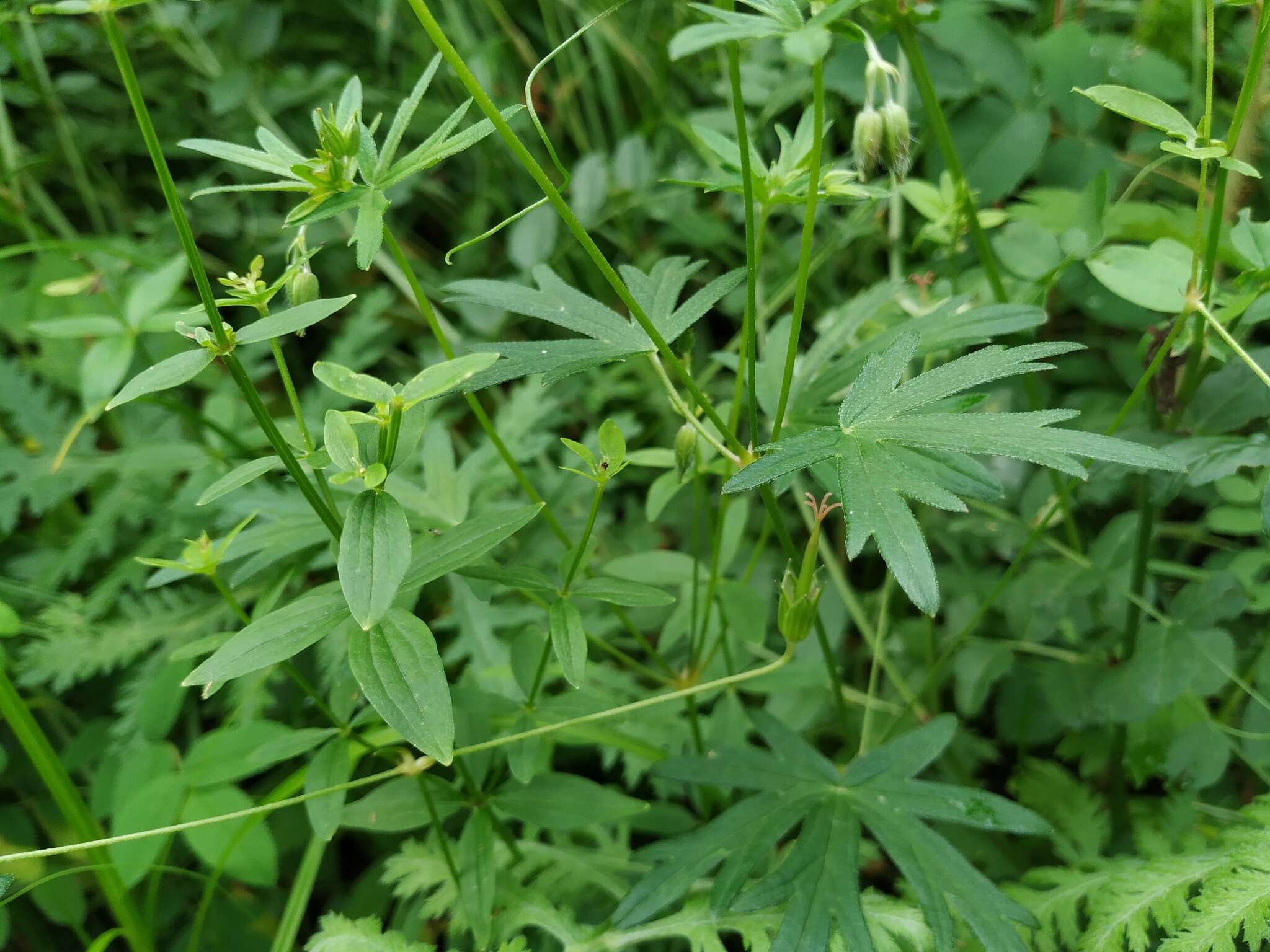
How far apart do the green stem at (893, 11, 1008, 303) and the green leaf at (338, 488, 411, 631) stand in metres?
0.70

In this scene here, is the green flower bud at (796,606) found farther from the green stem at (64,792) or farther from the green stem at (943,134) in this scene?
the green stem at (64,792)

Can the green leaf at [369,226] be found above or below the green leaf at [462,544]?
above

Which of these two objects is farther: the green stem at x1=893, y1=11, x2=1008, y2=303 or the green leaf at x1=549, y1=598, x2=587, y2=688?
the green stem at x1=893, y1=11, x2=1008, y2=303

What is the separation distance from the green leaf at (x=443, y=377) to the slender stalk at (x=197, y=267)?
0.14m

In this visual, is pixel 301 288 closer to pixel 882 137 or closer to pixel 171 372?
pixel 171 372

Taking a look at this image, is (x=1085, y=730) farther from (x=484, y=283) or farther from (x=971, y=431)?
(x=484, y=283)

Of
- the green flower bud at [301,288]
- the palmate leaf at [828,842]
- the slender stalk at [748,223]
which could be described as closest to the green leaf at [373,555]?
the green flower bud at [301,288]

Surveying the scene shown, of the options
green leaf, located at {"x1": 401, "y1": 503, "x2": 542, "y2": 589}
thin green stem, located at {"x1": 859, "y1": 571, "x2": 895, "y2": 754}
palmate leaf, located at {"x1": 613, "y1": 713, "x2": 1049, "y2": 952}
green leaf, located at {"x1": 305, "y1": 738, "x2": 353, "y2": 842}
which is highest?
green leaf, located at {"x1": 401, "y1": 503, "x2": 542, "y2": 589}

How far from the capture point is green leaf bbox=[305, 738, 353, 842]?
0.89 metres

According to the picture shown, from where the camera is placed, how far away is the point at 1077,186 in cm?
149

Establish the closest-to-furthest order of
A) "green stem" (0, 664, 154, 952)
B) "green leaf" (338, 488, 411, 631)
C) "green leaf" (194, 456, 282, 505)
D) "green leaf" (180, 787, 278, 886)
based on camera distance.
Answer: "green leaf" (338, 488, 411, 631)
"green leaf" (194, 456, 282, 505)
"green stem" (0, 664, 154, 952)
"green leaf" (180, 787, 278, 886)

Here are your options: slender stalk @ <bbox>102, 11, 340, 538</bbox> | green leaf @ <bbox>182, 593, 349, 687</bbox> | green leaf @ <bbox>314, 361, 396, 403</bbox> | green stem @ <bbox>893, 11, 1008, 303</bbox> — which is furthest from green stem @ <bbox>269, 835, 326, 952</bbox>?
green stem @ <bbox>893, 11, 1008, 303</bbox>

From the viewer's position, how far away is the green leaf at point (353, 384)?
707 millimetres

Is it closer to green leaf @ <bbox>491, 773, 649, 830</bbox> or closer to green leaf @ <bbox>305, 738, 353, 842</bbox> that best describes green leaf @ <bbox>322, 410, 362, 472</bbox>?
green leaf @ <bbox>305, 738, 353, 842</bbox>
